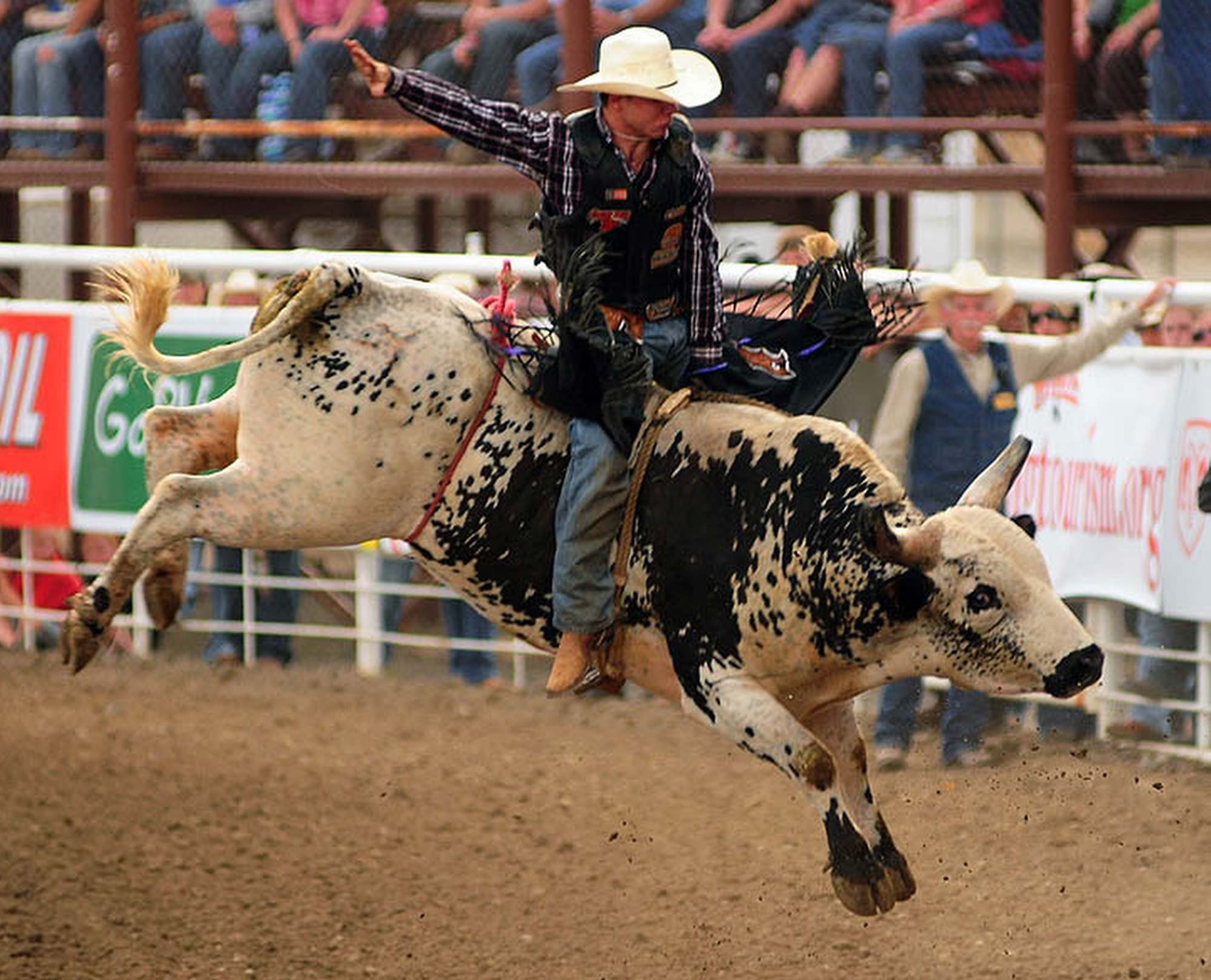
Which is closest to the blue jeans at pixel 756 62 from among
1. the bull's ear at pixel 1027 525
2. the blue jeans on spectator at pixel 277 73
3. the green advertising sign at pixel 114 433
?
the blue jeans on spectator at pixel 277 73

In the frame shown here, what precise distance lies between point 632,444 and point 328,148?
5.78 metres

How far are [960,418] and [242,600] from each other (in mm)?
3752

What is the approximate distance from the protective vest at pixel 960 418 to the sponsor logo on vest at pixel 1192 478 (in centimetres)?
59

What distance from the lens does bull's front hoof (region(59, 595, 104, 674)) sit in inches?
207

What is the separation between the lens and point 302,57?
400 inches

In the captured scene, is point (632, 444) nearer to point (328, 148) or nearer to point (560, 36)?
point (560, 36)

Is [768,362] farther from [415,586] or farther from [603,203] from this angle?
[415,586]

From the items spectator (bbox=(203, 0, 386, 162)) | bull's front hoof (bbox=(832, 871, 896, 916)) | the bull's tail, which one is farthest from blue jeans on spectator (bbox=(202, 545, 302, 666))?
bull's front hoof (bbox=(832, 871, 896, 916))

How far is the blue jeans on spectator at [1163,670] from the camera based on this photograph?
25.5ft

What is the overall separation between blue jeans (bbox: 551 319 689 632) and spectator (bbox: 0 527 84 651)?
5331mm

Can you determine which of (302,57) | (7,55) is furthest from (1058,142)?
(7,55)

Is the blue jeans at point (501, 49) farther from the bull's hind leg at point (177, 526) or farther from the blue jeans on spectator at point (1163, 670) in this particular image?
the bull's hind leg at point (177, 526)

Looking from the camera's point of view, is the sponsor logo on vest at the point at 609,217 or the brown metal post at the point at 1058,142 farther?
the brown metal post at the point at 1058,142

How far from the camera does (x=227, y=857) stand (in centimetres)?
695
